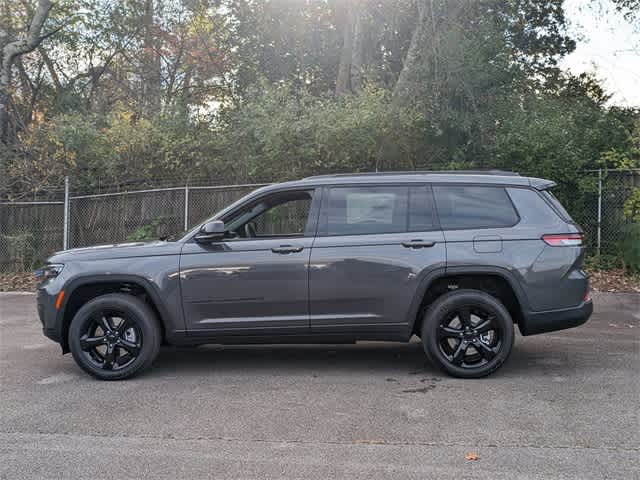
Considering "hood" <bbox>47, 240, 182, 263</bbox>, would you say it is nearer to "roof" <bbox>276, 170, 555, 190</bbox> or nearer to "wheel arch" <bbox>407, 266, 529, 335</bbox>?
"roof" <bbox>276, 170, 555, 190</bbox>

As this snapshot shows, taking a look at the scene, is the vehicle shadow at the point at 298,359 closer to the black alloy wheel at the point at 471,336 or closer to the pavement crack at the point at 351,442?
the black alloy wheel at the point at 471,336

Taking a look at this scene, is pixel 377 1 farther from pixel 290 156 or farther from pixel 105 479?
pixel 105 479

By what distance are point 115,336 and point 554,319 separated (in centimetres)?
387

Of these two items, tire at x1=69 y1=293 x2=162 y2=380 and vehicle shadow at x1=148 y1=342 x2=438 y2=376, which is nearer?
tire at x1=69 y1=293 x2=162 y2=380

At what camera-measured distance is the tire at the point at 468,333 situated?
566 cm

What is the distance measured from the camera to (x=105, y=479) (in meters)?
3.73

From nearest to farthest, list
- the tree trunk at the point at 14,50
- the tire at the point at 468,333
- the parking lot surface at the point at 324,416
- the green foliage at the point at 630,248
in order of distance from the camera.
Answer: the parking lot surface at the point at 324,416, the tire at the point at 468,333, the green foliage at the point at 630,248, the tree trunk at the point at 14,50

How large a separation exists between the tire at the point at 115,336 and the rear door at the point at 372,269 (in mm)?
1484

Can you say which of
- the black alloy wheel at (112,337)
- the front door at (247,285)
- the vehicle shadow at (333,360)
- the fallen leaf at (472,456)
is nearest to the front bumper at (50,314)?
the black alloy wheel at (112,337)

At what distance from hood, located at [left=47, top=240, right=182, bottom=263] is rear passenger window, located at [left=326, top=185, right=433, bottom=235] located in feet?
4.76

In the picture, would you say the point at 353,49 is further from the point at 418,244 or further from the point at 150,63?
the point at 418,244

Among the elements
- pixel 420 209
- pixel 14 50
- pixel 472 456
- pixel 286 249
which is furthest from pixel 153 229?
pixel 472 456

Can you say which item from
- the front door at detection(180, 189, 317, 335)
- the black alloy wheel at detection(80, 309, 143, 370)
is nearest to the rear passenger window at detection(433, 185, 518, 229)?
the front door at detection(180, 189, 317, 335)

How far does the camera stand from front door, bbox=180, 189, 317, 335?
18.9 ft
